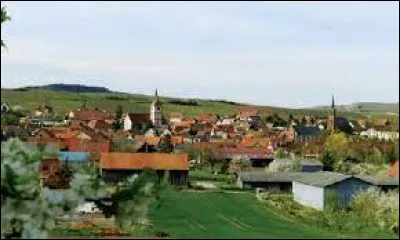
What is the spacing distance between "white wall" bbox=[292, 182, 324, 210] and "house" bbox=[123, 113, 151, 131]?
3111 inches

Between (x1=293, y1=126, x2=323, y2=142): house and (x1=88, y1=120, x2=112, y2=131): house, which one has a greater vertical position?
(x1=88, y1=120, x2=112, y2=131): house

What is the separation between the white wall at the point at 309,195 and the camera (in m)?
49.0

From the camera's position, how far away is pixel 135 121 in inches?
5404

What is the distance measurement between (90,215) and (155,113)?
334 feet

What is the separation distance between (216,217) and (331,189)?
12.2 meters

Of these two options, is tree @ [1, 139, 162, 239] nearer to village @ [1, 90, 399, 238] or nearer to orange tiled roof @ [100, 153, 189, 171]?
village @ [1, 90, 399, 238]

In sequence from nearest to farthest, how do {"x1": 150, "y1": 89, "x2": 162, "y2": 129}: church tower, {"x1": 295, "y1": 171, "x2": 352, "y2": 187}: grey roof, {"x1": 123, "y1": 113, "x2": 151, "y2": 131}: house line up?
{"x1": 295, "y1": 171, "x2": 352, "y2": 187}: grey roof, {"x1": 123, "y1": 113, "x2": 151, "y2": 131}: house, {"x1": 150, "y1": 89, "x2": 162, "y2": 129}: church tower

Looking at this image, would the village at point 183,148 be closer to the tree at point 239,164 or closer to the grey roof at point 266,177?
the grey roof at point 266,177

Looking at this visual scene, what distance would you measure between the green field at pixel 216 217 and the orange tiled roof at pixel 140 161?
21.6 feet

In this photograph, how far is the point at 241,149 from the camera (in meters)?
88.3

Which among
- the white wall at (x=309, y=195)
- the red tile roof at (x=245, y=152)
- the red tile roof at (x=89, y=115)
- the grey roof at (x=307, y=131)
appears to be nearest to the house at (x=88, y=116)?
the red tile roof at (x=89, y=115)

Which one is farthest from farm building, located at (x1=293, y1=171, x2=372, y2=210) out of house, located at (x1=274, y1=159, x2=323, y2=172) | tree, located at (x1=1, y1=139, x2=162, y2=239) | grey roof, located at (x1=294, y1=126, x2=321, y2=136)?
grey roof, located at (x1=294, y1=126, x2=321, y2=136)

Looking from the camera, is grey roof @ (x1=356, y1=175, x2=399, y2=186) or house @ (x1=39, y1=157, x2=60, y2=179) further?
house @ (x1=39, y1=157, x2=60, y2=179)

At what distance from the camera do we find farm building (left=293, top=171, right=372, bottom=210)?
48625mm
